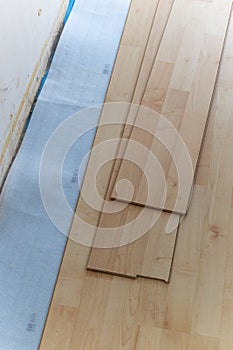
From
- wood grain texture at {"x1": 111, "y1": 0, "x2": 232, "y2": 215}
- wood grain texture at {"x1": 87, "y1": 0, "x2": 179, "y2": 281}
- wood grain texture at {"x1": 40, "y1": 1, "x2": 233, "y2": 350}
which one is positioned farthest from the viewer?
wood grain texture at {"x1": 111, "y1": 0, "x2": 232, "y2": 215}

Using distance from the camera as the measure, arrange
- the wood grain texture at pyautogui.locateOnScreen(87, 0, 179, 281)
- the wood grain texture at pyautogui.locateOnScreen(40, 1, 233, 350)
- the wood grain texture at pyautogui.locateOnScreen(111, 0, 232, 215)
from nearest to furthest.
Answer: the wood grain texture at pyautogui.locateOnScreen(40, 1, 233, 350), the wood grain texture at pyautogui.locateOnScreen(87, 0, 179, 281), the wood grain texture at pyautogui.locateOnScreen(111, 0, 232, 215)

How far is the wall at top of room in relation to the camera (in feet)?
6.95

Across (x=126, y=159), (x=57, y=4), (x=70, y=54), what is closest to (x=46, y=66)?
(x=70, y=54)

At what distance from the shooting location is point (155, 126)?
2.51m

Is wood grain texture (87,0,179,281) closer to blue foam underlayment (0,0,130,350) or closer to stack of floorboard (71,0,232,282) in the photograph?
stack of floorboard (71,0,232,282)

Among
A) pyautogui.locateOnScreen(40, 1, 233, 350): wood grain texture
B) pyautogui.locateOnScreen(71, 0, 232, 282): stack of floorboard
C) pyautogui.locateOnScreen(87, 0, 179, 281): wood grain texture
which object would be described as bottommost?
pyautogui.locateOnScreen(40, 1, 233, 350): wood grain texture

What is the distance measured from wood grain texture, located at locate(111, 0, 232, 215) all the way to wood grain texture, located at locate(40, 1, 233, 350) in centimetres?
15

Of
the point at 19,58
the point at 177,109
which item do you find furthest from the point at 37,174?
the point at 177,109

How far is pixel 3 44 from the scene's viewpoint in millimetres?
2070

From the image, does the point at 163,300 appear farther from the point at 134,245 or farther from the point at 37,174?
the point at 37,174

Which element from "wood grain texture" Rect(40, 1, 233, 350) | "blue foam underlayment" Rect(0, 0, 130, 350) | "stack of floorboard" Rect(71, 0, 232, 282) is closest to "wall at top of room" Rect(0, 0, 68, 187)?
"blue foam underlayment" Rect(0, 0, 130, 350)

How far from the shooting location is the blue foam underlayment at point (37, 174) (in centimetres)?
200

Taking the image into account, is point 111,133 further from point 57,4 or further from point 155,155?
point 57,4

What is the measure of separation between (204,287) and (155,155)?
2.06ft
